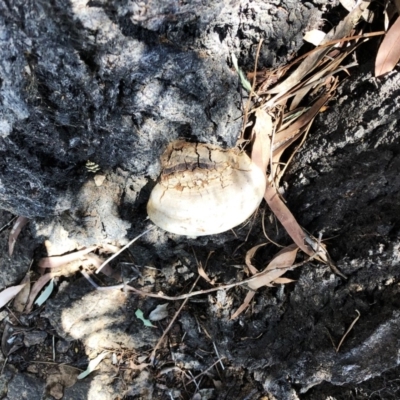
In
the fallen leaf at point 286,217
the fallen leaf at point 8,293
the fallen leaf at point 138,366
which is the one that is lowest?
the fallen leaf at point 138,366

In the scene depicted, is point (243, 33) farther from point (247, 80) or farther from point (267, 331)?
point (267, 331)

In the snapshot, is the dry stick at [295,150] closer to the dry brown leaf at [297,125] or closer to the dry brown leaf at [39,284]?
the dry brown leaf at [297,125]

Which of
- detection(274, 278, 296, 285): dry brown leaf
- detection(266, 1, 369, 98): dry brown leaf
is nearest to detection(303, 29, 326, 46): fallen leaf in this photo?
detection(266, 1, 369, 98): dry brown leaf

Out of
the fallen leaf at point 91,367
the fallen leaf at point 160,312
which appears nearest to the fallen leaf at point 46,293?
the fallen leaf at point 91,367

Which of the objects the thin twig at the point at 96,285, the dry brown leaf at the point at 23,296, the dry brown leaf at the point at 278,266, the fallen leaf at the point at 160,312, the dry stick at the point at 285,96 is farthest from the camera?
the dry brown leaf at the point at 23,296

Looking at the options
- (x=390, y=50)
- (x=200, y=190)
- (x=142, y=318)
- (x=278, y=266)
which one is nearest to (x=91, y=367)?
(x=142, y=318)

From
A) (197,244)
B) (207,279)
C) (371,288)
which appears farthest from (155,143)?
(371,288)

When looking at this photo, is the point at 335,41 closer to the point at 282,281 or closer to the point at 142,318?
the point at 282,281
